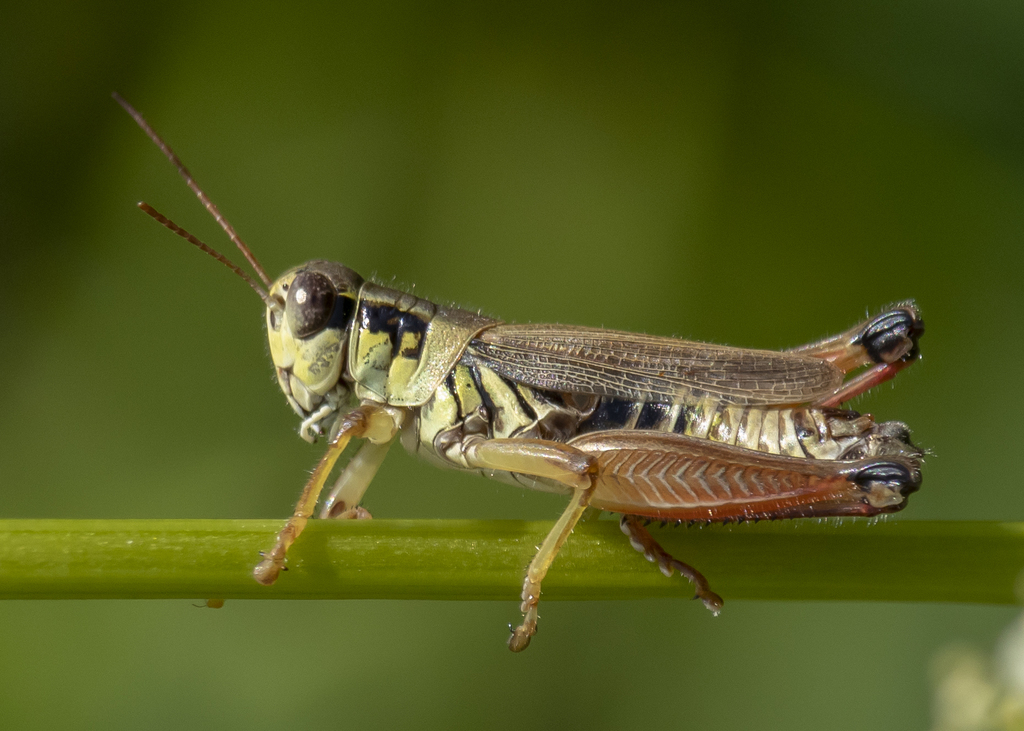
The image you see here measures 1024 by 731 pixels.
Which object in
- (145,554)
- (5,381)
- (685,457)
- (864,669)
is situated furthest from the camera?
(5,381)

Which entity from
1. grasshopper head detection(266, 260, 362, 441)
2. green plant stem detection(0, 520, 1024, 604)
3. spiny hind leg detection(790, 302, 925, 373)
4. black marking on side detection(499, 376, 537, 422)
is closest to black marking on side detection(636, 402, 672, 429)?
black marking on side detection(499, 376, 537, 422)

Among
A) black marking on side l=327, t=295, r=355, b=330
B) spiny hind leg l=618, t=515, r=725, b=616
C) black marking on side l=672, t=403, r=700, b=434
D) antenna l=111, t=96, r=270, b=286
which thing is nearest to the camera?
spiny hind leg l=618, t=515, r=725, b=616

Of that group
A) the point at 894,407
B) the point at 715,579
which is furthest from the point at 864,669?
the point at 715,579

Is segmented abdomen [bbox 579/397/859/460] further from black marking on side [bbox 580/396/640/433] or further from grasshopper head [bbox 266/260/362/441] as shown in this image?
grasshopper head [bbox 266/260/362/441]

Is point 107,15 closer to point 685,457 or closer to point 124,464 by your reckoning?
point 124,464

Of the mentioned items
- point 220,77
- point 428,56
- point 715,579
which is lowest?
point 715,579

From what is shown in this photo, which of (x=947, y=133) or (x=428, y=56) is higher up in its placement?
(x=947, y=133)
